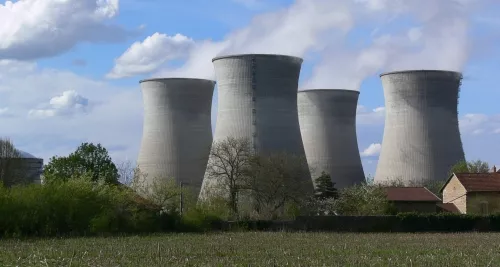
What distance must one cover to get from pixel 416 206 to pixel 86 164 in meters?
16.2

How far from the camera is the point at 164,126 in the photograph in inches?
1480

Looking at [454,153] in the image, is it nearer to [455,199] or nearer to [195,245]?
[455,199]

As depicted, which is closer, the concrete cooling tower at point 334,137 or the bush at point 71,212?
the bush at point 71,212

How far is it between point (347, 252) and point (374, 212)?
17888 mm

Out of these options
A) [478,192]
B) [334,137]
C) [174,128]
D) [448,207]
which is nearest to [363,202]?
[448,207]

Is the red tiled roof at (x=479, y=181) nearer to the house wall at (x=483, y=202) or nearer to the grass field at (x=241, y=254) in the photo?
the house wall at (x=483, y=202)

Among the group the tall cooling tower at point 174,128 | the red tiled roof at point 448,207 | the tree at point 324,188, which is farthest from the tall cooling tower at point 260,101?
the red tiled roof at point 448,207

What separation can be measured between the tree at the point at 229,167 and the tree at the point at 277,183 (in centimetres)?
47

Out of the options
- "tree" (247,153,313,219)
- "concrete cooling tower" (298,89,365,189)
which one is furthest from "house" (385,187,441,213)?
"concrete cooling tower" (298,89,365,189)

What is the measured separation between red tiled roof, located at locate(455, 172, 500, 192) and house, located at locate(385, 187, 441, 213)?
1343 mm

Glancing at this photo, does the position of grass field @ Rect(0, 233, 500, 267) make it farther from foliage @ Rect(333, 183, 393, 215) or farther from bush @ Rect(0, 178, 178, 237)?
foliage @ Rect(333, 183, 393, 215)

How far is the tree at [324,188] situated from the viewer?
40.8 metres

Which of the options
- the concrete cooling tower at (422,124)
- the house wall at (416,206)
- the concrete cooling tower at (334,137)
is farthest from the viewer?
the concrete cooling tower at (334,137)

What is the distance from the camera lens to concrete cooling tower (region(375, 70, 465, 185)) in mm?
37969
